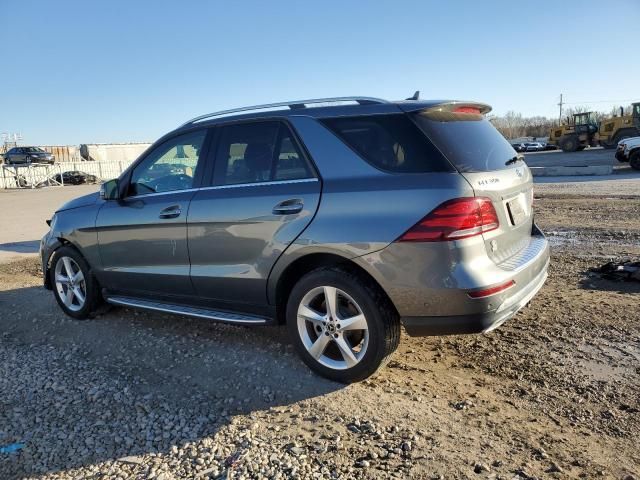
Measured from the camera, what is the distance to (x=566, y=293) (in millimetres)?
5406

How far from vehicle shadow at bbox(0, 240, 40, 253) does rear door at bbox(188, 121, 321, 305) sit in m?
7.30

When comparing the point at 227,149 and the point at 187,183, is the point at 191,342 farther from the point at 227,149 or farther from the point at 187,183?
the point at 227,149

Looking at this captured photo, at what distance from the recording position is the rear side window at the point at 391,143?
330 centimetres

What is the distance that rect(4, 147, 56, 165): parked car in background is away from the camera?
141 feet

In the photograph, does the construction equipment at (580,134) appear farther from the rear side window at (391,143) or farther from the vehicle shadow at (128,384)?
the vehicle shadow at (128,384)

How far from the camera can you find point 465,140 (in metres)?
3.54

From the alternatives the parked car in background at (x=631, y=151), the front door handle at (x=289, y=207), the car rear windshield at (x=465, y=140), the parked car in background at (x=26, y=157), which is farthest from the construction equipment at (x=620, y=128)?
the parked car in background at (x=26, y=157)

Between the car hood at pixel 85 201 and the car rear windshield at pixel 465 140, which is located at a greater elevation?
the car rear windshield at pixel 465 140

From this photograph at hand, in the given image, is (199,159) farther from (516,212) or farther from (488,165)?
(516,212)

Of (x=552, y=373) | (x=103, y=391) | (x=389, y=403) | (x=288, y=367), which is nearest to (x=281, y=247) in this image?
(x=288, y=367)

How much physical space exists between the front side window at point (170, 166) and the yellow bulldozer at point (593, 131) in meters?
36.2

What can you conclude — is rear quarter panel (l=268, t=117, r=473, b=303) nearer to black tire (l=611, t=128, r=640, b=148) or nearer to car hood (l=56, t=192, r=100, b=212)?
car hood (l=56, t=192, r=100, b=212)

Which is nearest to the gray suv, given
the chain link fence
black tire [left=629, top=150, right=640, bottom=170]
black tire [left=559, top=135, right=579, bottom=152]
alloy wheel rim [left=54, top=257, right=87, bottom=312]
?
alloy wheel rim [left=54, top=257, right=87, bottom=312]

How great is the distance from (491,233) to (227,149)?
2.15m
